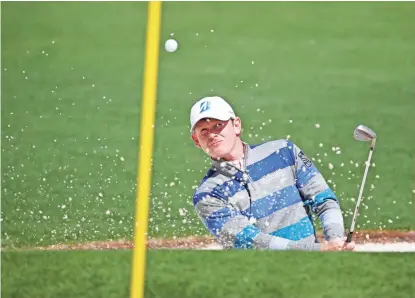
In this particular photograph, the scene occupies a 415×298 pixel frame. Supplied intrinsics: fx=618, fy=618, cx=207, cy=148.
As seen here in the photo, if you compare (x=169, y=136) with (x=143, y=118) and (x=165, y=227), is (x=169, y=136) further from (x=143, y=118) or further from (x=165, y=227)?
(x=165, y=227)

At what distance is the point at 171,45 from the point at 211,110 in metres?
0.33

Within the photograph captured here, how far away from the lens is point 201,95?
103 inches

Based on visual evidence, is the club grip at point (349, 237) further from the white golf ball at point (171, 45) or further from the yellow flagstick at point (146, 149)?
the white golf ball at point (171, 45)

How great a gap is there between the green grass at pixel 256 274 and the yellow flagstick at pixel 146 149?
0.04m

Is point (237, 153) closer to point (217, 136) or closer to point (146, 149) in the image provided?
point (217, 136)

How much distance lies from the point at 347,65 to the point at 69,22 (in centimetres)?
120

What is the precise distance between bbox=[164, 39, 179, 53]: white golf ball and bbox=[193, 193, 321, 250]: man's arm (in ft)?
2.08

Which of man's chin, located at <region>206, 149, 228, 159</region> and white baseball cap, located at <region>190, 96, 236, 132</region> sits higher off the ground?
white baseball cap, located at <region>190, 96, 236, 132</region>

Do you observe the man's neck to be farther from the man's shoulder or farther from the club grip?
the club grip

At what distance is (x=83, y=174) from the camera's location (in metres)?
2.66

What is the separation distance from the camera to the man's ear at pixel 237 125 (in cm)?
260

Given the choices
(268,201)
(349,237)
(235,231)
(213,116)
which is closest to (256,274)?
(235,231)

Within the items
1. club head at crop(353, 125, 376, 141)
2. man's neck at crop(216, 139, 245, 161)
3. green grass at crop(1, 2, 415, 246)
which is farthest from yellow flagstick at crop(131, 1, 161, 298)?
club head at crop(353, 125, 376, 141)

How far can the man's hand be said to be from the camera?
2.57 metres
